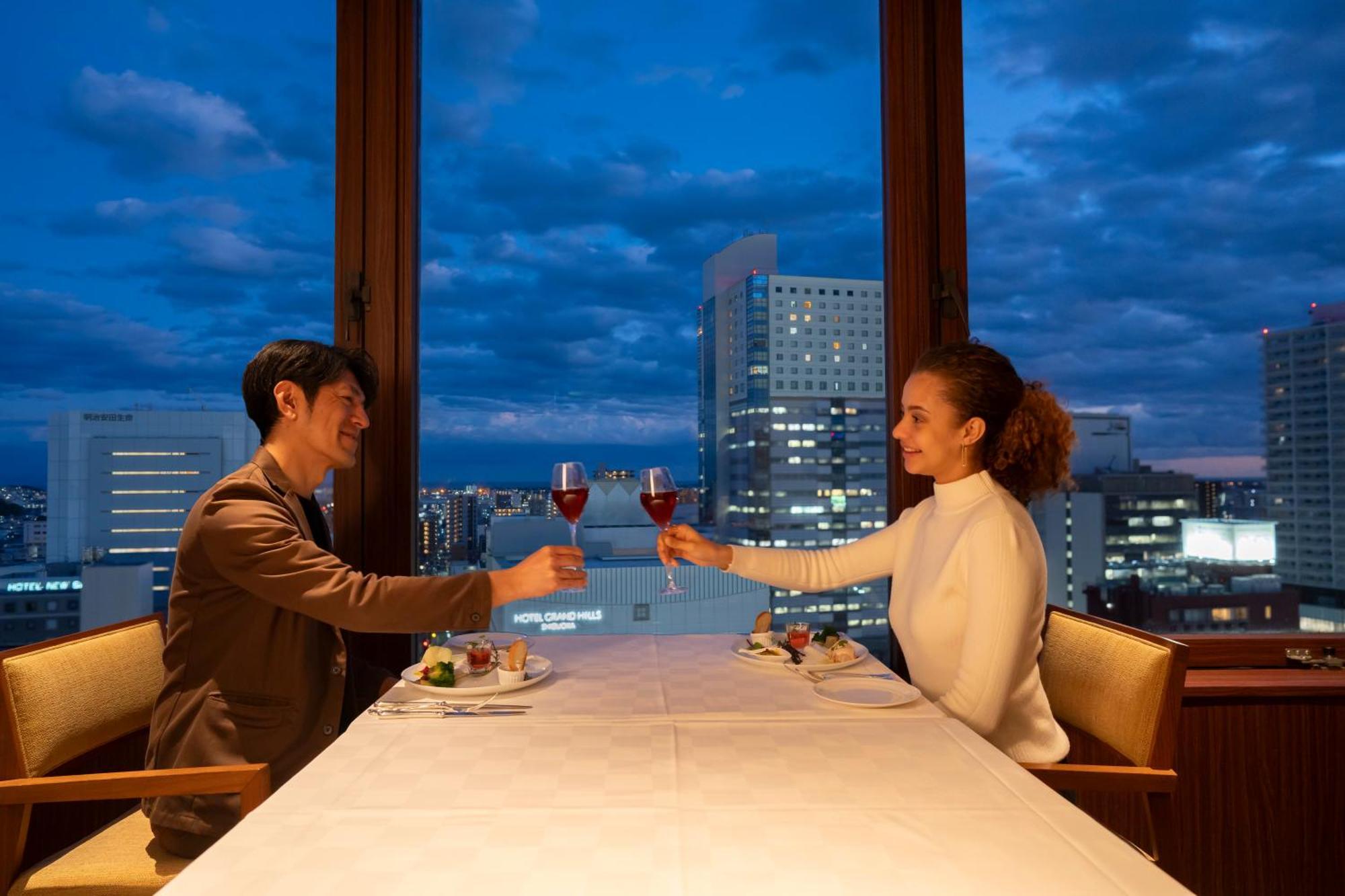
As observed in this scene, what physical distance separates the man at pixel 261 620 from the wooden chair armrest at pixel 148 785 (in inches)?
4.4

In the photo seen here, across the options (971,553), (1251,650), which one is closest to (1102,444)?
(1251,650)

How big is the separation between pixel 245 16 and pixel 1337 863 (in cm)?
398

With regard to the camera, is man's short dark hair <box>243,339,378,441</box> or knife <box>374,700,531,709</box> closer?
knife <box>374,700,531,709</box>

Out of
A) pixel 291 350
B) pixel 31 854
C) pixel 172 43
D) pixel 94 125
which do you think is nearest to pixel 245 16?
pixel 172 43

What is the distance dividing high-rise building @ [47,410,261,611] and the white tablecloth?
1352 mm

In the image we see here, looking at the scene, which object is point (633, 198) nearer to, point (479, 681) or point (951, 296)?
point (951, 296)

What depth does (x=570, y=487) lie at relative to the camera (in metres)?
1.74

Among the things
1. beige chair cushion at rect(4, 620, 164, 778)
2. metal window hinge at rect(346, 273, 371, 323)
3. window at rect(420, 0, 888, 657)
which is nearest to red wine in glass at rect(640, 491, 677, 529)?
window at rect(420, 0, 888, 657)

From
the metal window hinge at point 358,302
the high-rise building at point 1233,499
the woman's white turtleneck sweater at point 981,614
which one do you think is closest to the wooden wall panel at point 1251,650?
the high-rise building at point 1233,499

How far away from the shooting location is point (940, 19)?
2510 mm

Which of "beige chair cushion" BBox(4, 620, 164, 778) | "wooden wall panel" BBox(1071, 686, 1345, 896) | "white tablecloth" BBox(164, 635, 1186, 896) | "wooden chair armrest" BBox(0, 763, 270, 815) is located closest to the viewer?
"white tablecloth" BBox(164, 635, 1186, 896)

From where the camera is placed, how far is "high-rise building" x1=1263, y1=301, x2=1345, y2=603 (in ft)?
8.35

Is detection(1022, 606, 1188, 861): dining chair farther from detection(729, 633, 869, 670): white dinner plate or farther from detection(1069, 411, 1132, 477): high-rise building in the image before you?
detection(1069, 411, 1132, 477): high-rise building

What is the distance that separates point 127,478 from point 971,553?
2313mm
